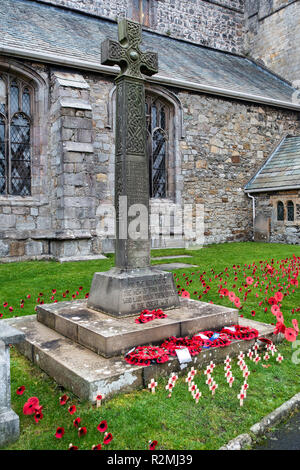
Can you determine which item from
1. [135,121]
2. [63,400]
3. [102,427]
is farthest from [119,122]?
[102,427]

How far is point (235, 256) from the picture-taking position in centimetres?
1102

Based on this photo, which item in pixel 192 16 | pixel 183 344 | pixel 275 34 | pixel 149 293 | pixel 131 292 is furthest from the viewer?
pixel 275 34

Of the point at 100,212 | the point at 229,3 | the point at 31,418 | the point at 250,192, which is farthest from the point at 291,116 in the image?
the point at 31,418

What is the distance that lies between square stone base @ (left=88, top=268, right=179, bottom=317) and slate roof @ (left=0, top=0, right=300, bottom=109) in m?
8.25

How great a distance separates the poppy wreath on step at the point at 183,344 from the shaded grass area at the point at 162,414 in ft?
0.70

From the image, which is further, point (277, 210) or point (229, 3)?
point (229, 3)

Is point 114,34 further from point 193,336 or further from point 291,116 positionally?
point 193,336

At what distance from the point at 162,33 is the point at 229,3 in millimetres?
4782

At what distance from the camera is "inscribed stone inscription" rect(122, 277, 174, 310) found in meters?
4.27

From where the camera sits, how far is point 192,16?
18219mm

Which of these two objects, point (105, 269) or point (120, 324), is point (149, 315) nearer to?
point (120, 324)

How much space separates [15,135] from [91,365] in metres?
9.38

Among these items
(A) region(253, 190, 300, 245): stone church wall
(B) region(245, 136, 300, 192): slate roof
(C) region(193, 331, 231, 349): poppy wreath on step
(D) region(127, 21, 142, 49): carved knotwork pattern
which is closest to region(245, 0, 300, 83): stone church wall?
(B) region(245, 136, 300, 192): slate roof

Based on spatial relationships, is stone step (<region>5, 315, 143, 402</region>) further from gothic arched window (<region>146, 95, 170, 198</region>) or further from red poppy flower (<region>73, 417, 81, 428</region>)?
gothic arched window (<region>146, 95, 170, 198</region>)
